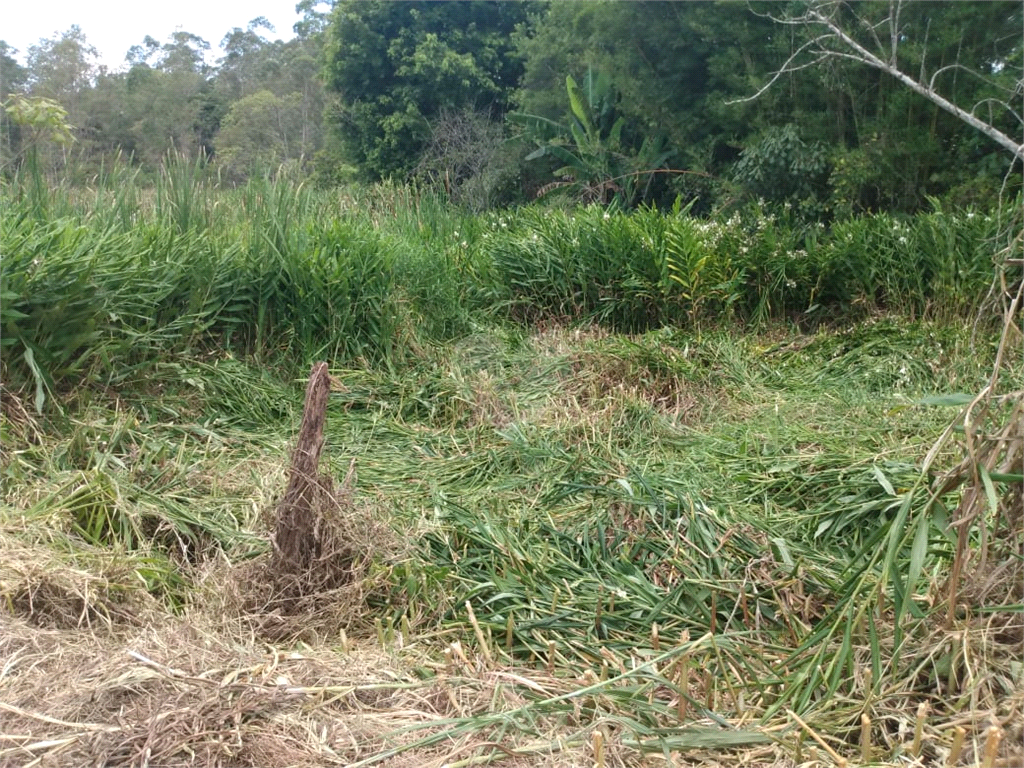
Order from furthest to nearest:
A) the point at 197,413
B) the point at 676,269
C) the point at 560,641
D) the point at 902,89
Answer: the point at 902,89
the point at 676,269
the point at 197,413
the point at 560,641

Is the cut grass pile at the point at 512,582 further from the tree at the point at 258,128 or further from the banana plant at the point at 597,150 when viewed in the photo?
the tree at the point at 258,128

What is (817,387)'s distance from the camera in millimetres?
5527

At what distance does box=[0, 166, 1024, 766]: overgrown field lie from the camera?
83.8 inches

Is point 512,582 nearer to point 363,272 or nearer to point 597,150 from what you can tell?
point 363,272

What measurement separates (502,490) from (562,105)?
12.9 meters

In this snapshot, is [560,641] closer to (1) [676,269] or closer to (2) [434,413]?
(2) [434,413]

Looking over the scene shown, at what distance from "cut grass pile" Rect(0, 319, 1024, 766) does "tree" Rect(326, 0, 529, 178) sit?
13003 millimetres

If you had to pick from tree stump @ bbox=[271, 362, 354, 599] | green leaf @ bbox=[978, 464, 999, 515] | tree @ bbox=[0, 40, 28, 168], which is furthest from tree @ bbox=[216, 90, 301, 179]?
green leaf @ bbox=[978, 464, 999, 515]

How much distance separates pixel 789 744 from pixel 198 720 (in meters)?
1.39

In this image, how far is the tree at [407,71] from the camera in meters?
17.1

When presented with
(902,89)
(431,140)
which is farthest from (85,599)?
(431,140)

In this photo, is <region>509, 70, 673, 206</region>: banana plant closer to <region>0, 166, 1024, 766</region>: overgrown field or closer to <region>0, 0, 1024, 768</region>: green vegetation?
<region>0, 0, 1024, 768</region>: green vegetation

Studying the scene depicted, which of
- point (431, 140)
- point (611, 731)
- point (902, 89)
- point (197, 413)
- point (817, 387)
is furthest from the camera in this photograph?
point (431, 140)

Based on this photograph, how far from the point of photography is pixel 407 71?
16984 mm
